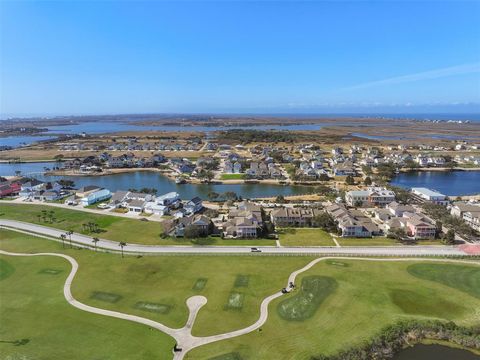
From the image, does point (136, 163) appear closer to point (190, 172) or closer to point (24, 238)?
point (190, 172)

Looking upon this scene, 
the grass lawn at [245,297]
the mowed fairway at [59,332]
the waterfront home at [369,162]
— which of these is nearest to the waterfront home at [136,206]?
the grass lawn at [245,297]

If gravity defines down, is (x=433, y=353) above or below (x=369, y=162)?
below

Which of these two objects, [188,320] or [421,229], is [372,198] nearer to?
[421,229]

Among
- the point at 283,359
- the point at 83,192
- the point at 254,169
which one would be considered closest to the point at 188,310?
the point at 283,359

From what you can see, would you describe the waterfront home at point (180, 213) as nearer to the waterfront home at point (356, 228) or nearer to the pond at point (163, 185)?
the pond at point (163, 185)

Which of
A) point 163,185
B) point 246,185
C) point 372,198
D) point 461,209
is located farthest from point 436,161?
point 163,185

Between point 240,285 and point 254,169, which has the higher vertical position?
point 254,169
